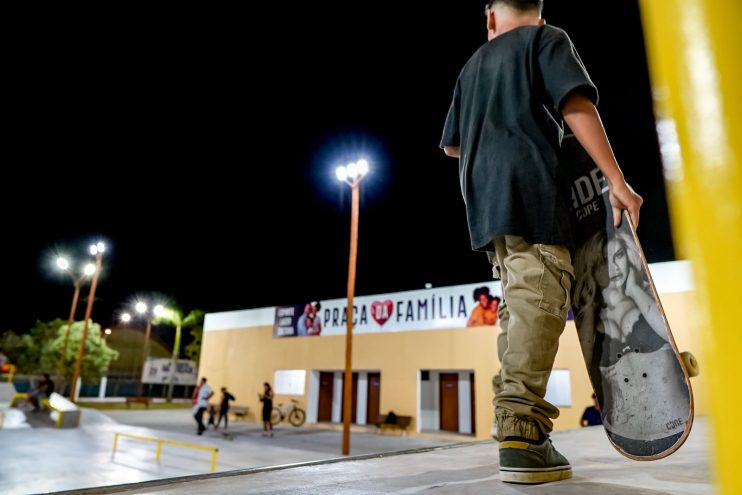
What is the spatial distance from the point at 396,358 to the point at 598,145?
20.3 meters

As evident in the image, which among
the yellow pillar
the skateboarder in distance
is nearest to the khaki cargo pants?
the skateboarder in distance

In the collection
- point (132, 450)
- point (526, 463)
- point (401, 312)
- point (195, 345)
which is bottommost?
point (132, 450)

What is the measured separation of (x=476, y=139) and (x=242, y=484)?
194 cm

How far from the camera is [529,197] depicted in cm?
213

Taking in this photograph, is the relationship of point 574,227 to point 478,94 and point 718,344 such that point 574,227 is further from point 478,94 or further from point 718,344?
point 718,344

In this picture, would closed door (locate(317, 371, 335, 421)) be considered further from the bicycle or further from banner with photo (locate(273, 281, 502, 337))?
banner with photo (locate(273, 281, 502, 337))

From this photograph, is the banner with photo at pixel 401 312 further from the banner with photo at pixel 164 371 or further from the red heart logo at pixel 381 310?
the banner with photo at pixel 164 371

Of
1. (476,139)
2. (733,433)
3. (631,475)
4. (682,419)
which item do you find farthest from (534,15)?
(733,433)

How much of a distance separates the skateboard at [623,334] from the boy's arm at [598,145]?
12 centimetres

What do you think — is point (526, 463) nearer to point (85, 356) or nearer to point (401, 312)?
point (401, 312)

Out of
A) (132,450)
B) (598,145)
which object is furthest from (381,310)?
(598,145)

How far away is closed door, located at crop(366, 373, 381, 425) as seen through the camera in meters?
23.3

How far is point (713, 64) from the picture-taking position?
42cm

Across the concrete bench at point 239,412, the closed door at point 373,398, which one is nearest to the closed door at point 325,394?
the closed door at point 373,398
